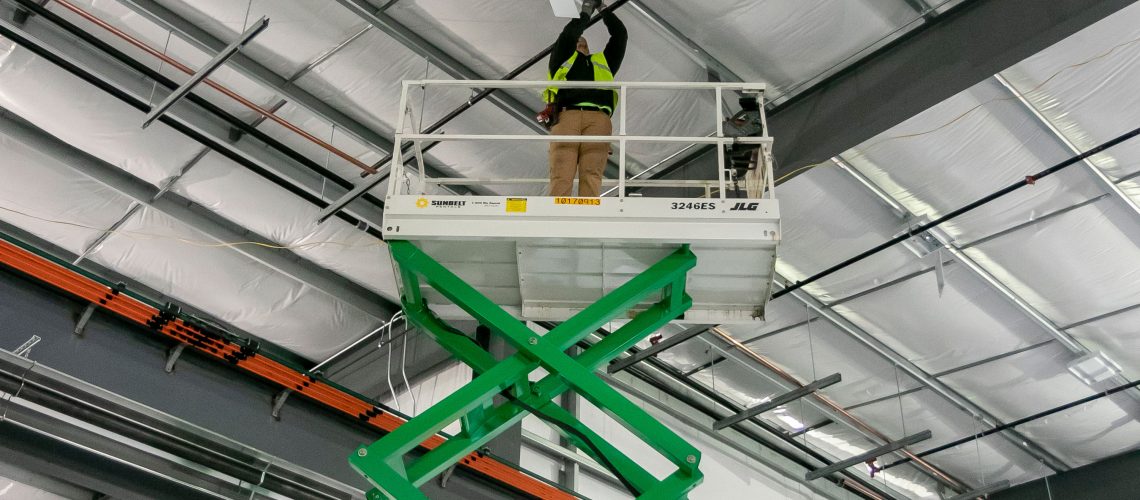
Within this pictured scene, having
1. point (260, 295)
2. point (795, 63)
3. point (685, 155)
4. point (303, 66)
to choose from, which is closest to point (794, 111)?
point (795, 63)

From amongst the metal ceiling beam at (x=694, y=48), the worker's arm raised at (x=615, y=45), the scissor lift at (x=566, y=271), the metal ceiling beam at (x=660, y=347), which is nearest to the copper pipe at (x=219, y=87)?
the metal ceiling beam at (x=694, y=48)

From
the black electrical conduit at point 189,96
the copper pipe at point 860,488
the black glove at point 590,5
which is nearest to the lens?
the black glove at point 590,5

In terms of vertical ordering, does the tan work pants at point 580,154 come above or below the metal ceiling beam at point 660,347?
below

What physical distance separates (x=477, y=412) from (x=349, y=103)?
6.35m

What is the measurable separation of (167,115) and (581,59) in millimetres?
5862

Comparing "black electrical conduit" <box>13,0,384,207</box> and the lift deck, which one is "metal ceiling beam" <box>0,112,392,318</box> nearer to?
"black electrical conduit" <box>13,0,384,207</box>

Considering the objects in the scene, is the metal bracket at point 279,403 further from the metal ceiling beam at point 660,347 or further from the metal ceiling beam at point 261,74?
the metal ceiling beam at point 660,347

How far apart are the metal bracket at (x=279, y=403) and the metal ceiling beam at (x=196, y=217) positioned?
20.6 ft

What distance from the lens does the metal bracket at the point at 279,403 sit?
9.38 meters

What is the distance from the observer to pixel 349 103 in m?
13.0

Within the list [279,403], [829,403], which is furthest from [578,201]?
[829,403]

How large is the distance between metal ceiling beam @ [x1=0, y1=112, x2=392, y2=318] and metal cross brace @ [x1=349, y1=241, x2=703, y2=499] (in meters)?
7.76

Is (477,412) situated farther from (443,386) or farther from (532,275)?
(443,386)

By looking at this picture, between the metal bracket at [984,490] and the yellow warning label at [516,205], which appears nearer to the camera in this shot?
the yellow warning label at [516,205]
